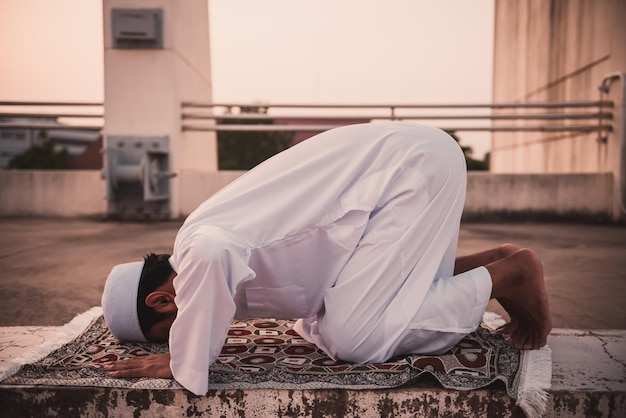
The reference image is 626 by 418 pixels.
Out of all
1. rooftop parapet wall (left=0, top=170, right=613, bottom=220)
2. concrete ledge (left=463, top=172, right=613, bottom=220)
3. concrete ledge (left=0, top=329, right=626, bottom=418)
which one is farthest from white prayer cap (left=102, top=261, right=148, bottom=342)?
concrete ledge (left=463, top=172, right=613, bottom=220)

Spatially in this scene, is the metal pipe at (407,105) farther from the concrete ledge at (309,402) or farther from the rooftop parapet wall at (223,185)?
the concrete ledge at (309,402)

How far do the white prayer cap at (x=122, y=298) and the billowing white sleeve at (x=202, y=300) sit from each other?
0.37m

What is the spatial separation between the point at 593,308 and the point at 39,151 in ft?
119

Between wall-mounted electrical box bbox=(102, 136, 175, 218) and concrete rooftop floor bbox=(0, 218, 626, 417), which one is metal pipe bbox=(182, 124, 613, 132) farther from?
concrete rooftop floor bbox=(0, 218, 626, 417)

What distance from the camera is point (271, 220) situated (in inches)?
72.5

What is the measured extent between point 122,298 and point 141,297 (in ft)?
0.23

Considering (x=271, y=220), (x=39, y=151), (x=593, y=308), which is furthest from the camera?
(x=39, y=151)

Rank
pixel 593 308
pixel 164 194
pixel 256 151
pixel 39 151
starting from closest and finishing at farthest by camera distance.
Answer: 1. pixel 593 308
2. pixel 164 194
3. pixel 39 151
4. pixel 256 151

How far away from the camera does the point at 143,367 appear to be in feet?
5.87

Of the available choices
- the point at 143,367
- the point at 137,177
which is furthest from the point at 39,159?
the point at 143,367

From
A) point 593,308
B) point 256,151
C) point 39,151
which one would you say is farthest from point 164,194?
point 256,151

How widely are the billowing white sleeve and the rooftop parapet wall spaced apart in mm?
4699

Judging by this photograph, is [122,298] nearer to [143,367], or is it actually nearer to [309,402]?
[143,367]

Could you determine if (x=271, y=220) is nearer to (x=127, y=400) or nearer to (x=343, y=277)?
(x=343, y=277)
